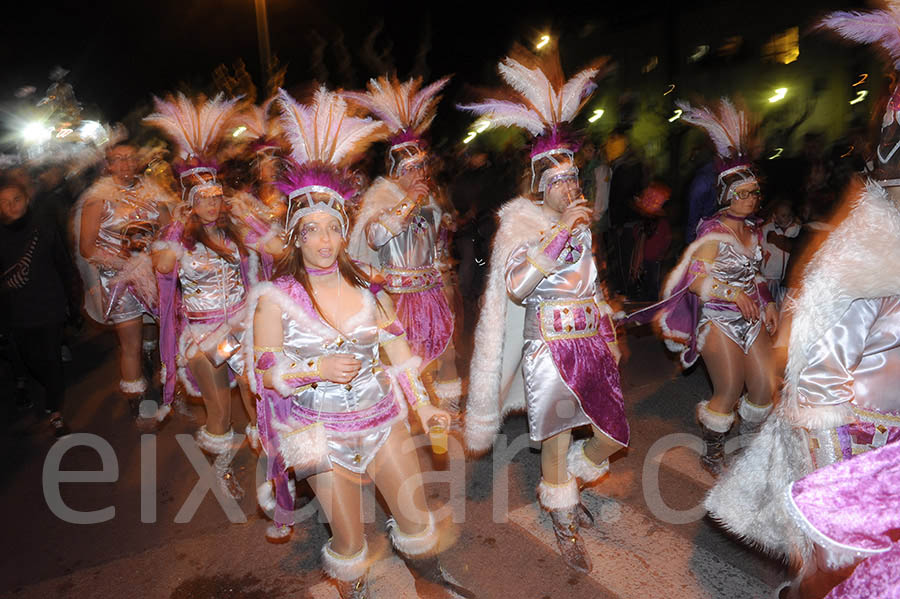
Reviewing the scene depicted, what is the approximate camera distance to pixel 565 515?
11.9 ft

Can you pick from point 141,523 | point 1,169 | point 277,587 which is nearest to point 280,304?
point 277,587

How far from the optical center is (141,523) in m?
4.46

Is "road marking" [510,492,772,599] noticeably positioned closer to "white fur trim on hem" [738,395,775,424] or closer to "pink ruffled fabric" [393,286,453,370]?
"white fur trim on hem" [738,395,775,424]

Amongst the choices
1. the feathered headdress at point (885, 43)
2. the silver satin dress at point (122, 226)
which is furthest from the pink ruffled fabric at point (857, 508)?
the silver satin dress at point (122, 226)

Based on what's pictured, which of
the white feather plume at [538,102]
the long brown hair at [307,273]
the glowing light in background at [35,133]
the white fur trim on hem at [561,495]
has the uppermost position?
the glowing light in background at [35,133]

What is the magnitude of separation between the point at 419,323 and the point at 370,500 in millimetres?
1512

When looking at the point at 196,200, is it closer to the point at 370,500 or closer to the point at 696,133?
the point at 370,500

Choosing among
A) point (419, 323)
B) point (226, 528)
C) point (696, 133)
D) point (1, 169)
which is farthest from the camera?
point (696, 133)

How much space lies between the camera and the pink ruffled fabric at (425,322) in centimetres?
529

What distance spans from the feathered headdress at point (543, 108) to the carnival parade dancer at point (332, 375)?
1.05 meters

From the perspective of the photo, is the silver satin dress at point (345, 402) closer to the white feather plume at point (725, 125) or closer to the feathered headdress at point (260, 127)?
the white feather plume at point (725, 125)

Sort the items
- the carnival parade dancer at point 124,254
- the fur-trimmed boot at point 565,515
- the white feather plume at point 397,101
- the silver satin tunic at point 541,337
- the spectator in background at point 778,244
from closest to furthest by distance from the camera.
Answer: the silver satin tunic at point 541,337 < the fur-trimmed boot at point 565,515 < the white feather plume at point 397,101 < the carnival parade dancer at point 124,254 < the spectator in background at point 778,244

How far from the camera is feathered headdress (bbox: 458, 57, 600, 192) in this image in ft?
11.8

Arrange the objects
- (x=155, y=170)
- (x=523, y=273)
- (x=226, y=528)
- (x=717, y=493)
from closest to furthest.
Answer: (x=717, y=493)
(x=523, y=273)
(x=226, y=528)
(x=155, y=170)
